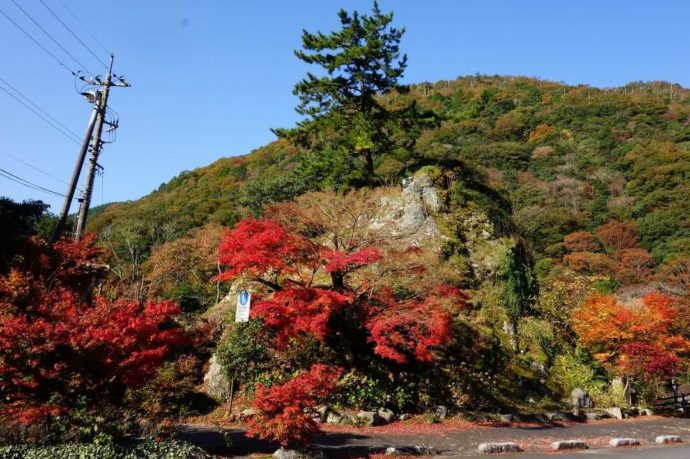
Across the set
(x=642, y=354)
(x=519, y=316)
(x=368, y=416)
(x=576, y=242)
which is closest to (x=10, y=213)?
(x=368, y=416)

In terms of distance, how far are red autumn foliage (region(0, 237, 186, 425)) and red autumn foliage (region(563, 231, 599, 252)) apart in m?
38.7

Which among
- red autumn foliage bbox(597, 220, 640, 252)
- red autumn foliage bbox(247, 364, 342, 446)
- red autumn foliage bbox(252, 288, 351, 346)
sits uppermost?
red autumn foliage bbox(597, 220, 640, 252)

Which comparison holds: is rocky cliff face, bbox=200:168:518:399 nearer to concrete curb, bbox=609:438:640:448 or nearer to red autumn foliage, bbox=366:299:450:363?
red autumn foliage, bbox=366:299:450:363

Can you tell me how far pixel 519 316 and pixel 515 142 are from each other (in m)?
44.6

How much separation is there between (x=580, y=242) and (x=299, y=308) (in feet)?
119

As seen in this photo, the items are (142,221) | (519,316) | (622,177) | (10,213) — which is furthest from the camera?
(622,177)

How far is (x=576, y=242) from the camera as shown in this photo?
137 ft

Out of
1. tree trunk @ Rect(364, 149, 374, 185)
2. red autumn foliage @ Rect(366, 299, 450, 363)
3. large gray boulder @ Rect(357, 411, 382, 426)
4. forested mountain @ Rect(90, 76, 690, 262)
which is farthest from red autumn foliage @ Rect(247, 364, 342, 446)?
forested mountain @ Rect(90, 76, 690, 262)

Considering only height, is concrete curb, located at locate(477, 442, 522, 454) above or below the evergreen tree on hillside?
below

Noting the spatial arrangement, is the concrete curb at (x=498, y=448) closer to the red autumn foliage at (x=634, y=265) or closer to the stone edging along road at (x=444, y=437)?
the stone edging along road at (x=444, y=437)

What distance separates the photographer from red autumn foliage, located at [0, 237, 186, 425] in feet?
26.1

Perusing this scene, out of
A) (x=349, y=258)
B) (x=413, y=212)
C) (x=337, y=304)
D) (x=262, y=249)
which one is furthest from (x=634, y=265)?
(x=262, y=249)

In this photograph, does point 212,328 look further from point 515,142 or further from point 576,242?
point 515,142

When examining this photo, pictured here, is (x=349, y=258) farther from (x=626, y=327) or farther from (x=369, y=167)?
(x=626, y=327)
